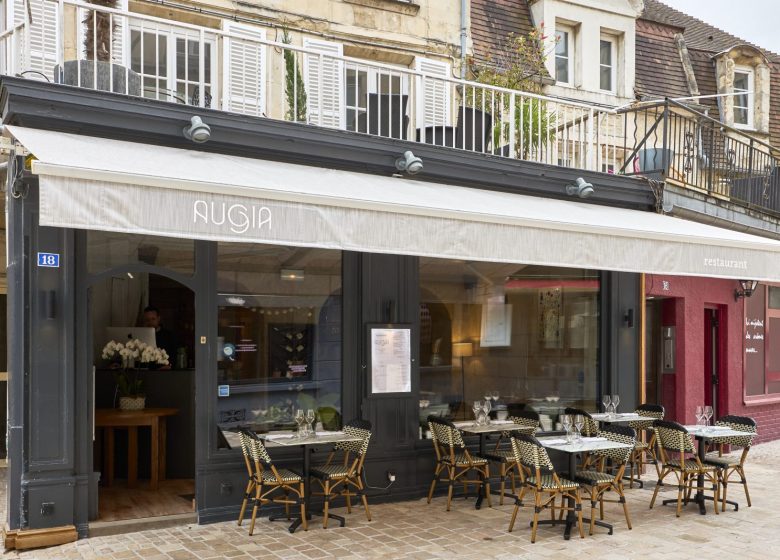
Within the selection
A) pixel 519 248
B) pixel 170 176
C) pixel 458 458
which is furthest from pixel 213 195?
pixel 458 458

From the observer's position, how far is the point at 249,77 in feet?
33.1

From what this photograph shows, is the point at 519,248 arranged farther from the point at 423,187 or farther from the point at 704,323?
the point at 704,323

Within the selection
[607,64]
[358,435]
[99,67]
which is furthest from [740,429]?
[607,64]

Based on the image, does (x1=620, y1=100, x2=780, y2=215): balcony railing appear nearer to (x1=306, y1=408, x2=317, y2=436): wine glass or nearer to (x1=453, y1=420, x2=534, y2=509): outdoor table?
(x1=453, y1=420, x2=534, y2=509): outdoor table

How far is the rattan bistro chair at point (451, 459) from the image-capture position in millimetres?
8453

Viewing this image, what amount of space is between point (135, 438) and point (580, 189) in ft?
19.9

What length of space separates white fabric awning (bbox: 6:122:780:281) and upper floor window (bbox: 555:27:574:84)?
6380mm

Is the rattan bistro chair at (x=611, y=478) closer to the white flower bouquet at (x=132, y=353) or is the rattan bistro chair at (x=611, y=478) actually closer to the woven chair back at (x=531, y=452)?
the woven chair back at (x=531, y=452)

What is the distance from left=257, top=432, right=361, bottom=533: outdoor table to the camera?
7547 mm

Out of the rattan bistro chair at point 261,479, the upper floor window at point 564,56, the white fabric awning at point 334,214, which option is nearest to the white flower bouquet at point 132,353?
the rattan bistro chair at point 261,479

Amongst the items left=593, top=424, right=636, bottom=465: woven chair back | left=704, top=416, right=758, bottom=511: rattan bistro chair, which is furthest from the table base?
left=704, top=416, right=758, bottom=511: rattan bistro chair

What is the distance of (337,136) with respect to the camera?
8.27 metres

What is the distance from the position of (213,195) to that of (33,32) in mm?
4617

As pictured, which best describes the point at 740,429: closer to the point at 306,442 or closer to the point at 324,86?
the point at 306,442
